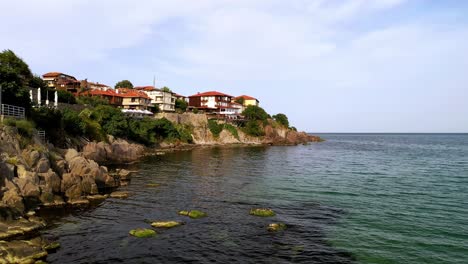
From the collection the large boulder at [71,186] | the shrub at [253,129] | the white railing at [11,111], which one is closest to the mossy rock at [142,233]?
the large boulder at [71,186]

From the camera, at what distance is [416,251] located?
21.4 meters

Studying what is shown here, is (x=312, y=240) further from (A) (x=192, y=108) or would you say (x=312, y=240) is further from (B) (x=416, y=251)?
(A) (x=192, y=108)

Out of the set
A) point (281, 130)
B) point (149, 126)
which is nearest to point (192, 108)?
point (281, 130)

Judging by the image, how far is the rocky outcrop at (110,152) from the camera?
6041 cm

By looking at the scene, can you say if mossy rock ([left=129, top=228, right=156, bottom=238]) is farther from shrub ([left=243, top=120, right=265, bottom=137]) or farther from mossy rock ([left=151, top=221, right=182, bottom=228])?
shrub ([left=243, top=120, right=265, bottom=137])

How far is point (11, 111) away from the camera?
42031 millimetres

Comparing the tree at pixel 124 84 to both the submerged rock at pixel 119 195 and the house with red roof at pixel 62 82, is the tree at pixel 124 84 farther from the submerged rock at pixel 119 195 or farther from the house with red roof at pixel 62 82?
the submerged rock at pixel 119 195

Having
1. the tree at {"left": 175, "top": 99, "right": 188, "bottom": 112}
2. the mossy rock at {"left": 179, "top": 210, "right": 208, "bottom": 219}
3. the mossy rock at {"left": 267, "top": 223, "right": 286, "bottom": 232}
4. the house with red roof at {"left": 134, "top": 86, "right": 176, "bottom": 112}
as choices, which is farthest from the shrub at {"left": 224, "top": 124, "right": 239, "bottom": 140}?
the mossy rock at {"left": 267, "top": 223, "right": 286, "bottom": 232}

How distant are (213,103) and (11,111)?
108 m

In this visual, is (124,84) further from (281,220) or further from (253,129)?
(281,220)

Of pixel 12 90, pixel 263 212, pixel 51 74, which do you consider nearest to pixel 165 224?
pixel 263 212

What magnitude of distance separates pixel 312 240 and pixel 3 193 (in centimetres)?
2382

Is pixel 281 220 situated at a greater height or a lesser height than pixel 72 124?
lesser

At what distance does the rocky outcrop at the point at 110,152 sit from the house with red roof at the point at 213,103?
77832 mm
